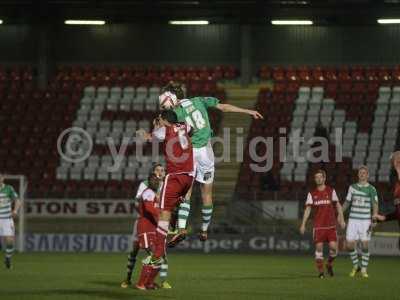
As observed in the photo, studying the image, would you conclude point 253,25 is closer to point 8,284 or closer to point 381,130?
point 381,130

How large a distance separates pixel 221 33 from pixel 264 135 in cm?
702

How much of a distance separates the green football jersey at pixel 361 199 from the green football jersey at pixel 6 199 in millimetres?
7881

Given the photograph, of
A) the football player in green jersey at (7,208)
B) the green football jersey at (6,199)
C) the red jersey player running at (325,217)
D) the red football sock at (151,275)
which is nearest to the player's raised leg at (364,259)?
the red jersey player running at (325,217)

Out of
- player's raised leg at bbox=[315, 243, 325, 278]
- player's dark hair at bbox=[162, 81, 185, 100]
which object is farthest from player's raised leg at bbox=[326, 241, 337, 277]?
player's dark hair at bbox=[162, 81, 185, 100]

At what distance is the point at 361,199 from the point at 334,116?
15.7 metres

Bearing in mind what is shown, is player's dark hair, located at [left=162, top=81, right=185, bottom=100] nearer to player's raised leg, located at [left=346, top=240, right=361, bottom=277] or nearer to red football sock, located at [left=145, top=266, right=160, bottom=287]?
red football sock, located at [left=145, top=266, right=160, bottom=287]

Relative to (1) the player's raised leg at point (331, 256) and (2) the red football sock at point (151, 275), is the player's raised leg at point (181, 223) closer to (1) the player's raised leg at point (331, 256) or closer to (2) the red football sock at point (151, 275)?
(2) the red football sock at point (151, 275)

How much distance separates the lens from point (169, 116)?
13.6 m

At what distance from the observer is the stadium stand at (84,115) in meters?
35.1

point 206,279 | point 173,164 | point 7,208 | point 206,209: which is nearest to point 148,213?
point 206,279

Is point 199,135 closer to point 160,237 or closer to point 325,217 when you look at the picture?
point 160,237

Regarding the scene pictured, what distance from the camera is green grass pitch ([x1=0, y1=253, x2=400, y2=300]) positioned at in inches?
584

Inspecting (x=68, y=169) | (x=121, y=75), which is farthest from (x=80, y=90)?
(x=68, y=169)

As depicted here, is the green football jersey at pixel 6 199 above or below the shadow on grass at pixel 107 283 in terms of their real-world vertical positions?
above
